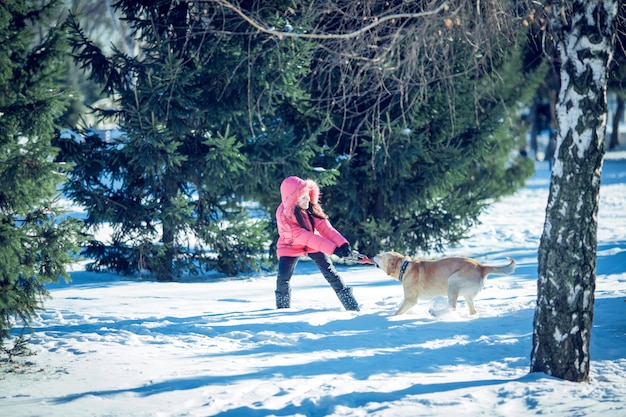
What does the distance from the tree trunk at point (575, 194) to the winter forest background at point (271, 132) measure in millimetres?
13

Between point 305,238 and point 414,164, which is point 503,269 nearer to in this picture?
point 305,238

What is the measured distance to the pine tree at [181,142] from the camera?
8992 millimetres

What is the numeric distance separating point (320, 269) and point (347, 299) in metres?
0.48

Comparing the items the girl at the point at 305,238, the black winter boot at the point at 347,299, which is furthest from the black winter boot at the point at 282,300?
the black winter boot at the point at 347,299

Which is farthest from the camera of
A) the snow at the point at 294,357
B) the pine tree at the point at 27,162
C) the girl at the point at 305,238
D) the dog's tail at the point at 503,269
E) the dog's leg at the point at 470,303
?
the girl at the point at 305,238

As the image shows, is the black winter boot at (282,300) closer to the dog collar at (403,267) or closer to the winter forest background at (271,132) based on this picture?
the dog collar at (403,267)

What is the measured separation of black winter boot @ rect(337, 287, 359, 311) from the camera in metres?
7.33

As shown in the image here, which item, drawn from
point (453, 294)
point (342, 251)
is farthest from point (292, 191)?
point (453, 294)

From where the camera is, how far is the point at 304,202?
24.1 feet

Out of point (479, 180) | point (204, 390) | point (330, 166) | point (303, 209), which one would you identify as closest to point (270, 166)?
point (330, 166)

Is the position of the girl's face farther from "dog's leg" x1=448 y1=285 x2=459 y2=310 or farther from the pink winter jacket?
"dog's leg" x1=448 y1=285 x2=459 y2=310

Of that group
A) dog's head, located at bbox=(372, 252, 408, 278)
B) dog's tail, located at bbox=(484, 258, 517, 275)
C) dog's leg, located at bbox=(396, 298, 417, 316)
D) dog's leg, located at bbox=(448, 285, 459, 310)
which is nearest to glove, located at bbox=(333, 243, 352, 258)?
dog's head, located at bbox=(372, 252, 408, 278)

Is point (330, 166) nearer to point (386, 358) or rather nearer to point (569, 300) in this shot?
point (386, 358)

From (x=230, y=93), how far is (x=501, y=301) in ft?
16.2
